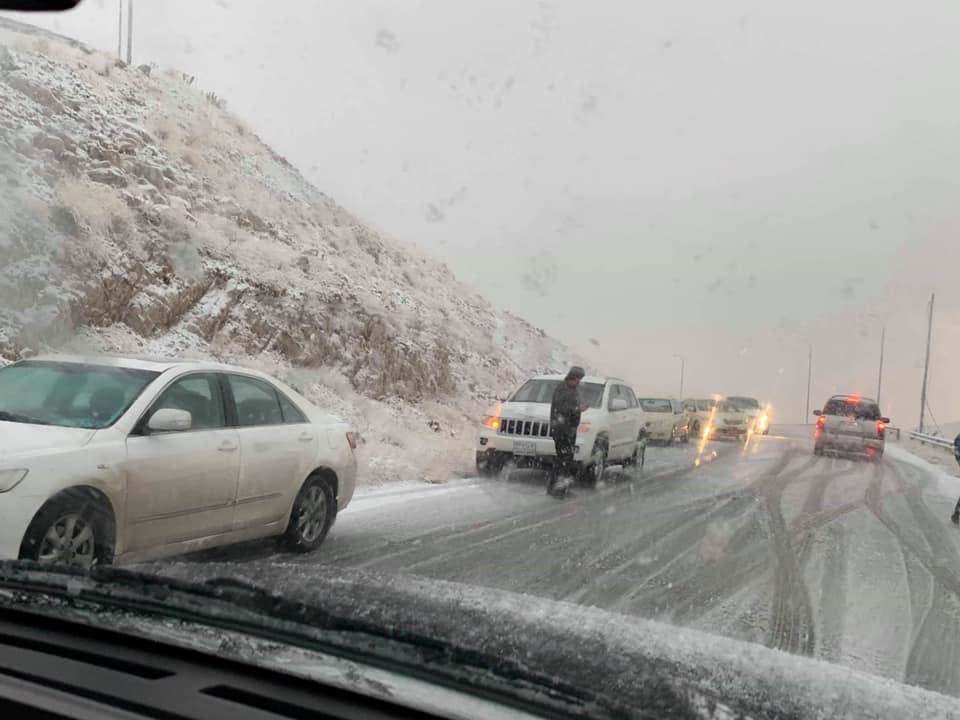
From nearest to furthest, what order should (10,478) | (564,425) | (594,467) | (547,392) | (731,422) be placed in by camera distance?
(10,478)
(564,425)
(594,467)
(547,392)
(731,422)

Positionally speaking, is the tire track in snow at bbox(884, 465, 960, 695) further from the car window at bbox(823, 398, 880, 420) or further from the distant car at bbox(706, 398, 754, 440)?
the distant car at bbox(706, 398, 754, 440)

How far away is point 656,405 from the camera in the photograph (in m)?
25.7

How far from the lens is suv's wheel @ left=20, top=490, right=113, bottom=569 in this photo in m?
4.50

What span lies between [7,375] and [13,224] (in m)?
13.3

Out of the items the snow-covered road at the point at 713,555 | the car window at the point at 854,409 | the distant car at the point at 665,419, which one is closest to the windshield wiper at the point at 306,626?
the snow-covered road at the point at 713,555

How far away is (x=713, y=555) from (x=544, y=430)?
211 inches

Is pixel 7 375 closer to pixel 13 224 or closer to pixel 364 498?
pixel 364 498

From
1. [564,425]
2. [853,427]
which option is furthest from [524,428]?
[853,427]

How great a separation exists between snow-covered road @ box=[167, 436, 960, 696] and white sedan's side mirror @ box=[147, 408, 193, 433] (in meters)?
1.59

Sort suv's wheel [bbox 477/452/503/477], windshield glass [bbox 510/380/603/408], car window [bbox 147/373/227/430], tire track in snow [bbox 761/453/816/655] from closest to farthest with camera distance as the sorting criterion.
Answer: tire track in snow [bbox 761/453/816/655] < car window [bbox 147/373/227/430] < suv's wheel [bbox 477/452/503/477] < windshield glass [bbox 510/380/603/408]

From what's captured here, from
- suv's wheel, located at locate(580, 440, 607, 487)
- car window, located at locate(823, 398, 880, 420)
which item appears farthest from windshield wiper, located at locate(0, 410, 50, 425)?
car window, located at locate(823, 398, 880, 420)

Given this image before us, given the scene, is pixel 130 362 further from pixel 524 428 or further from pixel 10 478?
pixel 524 428

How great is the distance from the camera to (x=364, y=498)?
33.3ft

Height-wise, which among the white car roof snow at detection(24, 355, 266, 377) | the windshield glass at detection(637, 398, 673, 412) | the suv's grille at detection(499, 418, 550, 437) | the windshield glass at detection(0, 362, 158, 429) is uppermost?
the white car roof snow at detection(24, 355, 266, 377)
